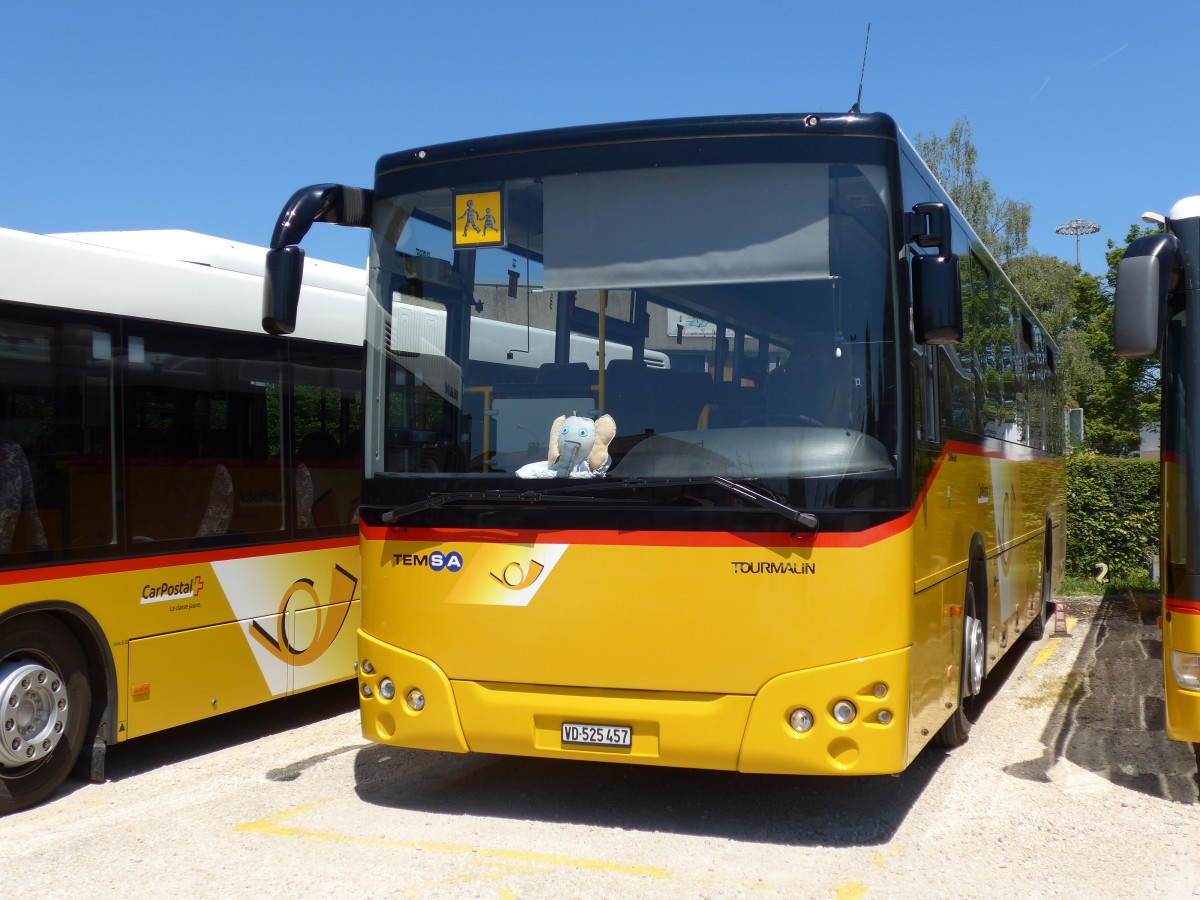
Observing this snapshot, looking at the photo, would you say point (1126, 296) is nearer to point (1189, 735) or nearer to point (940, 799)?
point (1189, 735)

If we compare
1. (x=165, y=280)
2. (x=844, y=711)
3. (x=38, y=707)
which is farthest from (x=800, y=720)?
(x=165, y=280)

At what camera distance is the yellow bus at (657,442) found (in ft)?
19.0

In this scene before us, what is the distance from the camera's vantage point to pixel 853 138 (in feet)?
19.5

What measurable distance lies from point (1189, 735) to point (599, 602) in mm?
3046

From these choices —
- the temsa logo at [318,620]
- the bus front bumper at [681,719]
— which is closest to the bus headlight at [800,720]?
the bus front bumper at [681,719]

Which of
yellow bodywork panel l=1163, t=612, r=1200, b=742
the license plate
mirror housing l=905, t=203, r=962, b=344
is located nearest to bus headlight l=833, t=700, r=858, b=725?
the license plate

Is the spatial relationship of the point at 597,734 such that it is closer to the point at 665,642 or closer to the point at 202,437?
the point at 665,642

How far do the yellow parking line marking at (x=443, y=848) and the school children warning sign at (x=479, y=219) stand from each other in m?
2.84

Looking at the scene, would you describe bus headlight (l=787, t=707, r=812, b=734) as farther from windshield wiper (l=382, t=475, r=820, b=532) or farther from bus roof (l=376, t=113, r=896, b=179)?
bus roof (l=376, t=113, r=896, b=179)

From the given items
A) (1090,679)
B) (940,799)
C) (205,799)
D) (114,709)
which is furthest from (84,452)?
(1090,679)

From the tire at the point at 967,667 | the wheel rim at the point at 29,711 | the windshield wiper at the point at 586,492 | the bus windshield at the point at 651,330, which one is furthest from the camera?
the tire at the point at 967,667

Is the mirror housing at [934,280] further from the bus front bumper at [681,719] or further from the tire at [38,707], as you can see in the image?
the tire at [38,707]

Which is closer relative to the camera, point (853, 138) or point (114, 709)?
point (853, 138)

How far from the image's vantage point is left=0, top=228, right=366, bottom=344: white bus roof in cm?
693
